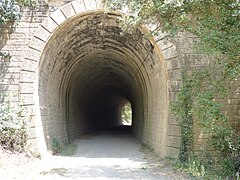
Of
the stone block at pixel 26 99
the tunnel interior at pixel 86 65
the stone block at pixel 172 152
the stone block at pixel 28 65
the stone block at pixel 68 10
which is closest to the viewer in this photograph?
the stone block at pixel 172 152

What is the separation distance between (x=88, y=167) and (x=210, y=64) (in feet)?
14.8

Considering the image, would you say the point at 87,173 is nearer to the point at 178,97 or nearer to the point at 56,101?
the point at 178,97

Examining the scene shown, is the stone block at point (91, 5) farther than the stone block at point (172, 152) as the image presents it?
Yes

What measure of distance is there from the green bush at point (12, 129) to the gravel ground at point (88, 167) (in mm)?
377

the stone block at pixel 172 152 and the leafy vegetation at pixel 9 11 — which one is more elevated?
the leafy vegetation at pixel 9 11

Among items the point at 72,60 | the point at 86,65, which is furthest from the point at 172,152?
the point at 86,65

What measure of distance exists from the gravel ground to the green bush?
0.38 meters

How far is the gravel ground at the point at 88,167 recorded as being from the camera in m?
6.90

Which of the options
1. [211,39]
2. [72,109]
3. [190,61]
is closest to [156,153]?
[190,61]

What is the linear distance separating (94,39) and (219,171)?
6447 mm

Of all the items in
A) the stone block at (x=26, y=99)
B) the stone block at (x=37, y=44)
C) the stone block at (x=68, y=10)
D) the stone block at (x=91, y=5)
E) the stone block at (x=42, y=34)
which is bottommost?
the stone block at (x=26, y=99)

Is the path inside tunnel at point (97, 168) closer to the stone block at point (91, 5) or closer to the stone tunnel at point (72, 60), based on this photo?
the stone tunnel at point (72, 60)

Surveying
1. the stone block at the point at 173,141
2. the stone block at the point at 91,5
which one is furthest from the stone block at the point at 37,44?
the stone block at the point at 173,141

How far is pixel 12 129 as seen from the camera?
8.29 m
